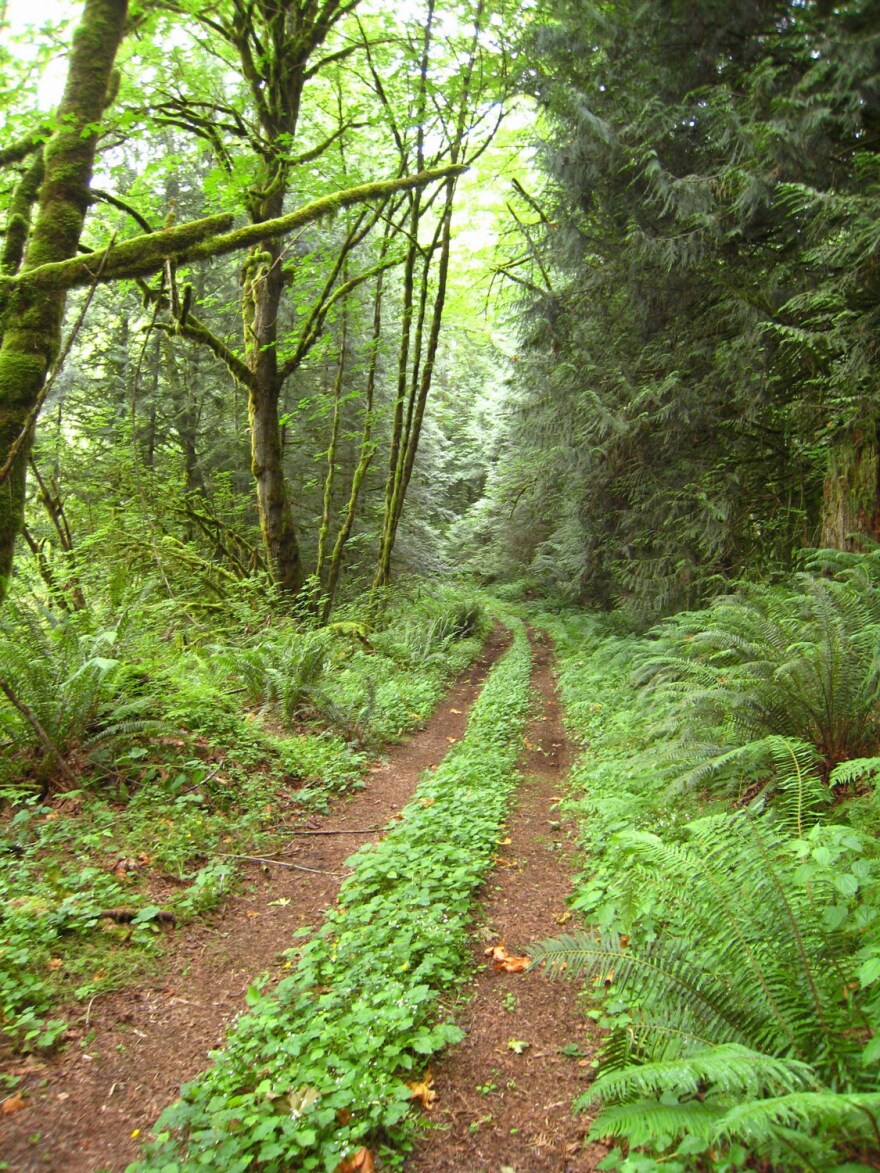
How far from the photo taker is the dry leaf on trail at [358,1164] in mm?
2123

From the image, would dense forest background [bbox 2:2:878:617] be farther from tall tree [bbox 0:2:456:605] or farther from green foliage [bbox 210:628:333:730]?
green foliage [bbox 210:628:333:730]

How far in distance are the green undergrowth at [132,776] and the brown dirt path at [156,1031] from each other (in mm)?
138

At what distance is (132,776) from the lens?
4.87 metres

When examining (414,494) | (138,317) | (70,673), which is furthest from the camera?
(414,494)

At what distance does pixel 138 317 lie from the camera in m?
13.5

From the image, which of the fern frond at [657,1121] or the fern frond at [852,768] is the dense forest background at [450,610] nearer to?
the fern frond at [657,1121]

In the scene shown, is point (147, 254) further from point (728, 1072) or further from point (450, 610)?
point (450, 610)

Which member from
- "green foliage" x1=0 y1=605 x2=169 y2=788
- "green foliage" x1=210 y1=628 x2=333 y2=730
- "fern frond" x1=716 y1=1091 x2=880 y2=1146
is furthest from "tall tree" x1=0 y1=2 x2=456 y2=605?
"fern frond" x1=716 y1=1091 x2=880 y2=1146

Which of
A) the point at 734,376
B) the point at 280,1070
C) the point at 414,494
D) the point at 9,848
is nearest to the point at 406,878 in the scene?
the point at 280,1070

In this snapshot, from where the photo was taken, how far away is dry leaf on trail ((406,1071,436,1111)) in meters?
Answer: 2.44

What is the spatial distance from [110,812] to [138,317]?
12.5m

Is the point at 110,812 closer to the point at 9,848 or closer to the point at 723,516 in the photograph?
the point at 9,848

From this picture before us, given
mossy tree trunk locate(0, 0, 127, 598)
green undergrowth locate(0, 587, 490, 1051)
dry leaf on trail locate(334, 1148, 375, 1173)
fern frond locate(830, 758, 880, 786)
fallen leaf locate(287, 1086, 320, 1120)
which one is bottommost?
dry leaf on trail locate(334, 1148, 375, 1173)

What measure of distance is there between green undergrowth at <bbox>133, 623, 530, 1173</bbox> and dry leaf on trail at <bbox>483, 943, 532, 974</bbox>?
0.53 feet
